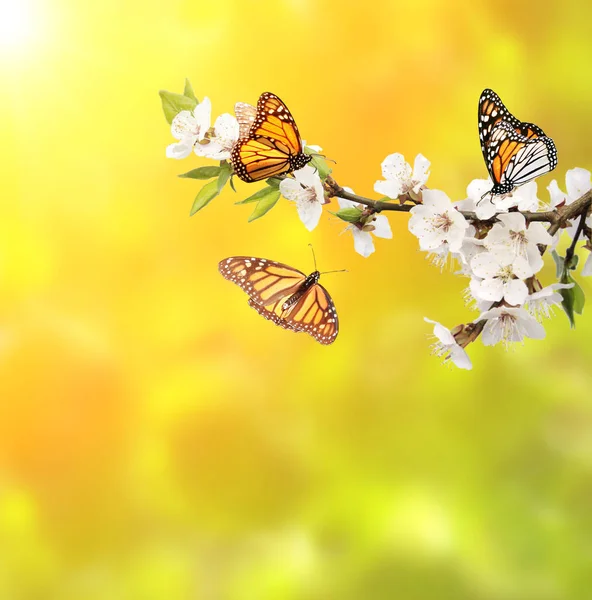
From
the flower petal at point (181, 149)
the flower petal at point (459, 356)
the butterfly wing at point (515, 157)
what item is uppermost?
the butterfly wing at point (515, 157)

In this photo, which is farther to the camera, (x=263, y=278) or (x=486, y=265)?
(x=263, y=278)

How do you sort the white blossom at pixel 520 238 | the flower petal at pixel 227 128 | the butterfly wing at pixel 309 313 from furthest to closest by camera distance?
the butterfly wing at pixel 309 313 → the flower petal at pixel 227 128 → the white blossom at pixel 520 238

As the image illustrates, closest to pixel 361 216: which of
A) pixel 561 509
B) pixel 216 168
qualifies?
pixel 216 168

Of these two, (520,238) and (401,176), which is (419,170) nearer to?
(401,176)

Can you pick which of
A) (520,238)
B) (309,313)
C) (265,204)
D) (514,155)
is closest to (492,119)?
(514,155)

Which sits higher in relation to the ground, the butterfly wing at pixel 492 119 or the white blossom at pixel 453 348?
the butterfly wing at pixel 492 119

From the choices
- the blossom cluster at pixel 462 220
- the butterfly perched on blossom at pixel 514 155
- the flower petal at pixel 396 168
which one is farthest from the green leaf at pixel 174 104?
the butterfly perched on blossom at pixel 514 155

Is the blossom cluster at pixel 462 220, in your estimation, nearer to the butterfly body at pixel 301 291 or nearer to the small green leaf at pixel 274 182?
the small green leaf at pixel 274 182
